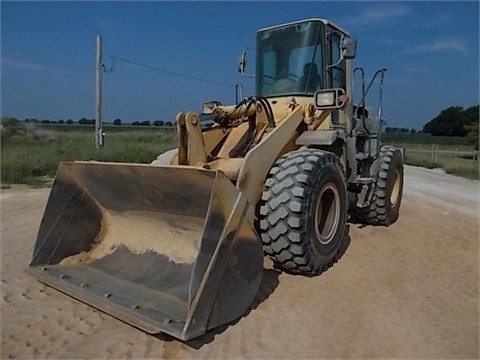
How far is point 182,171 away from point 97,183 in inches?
52.0

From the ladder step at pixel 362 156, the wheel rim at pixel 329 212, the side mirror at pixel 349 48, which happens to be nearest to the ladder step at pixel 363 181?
the ladder step at pixel 362 156

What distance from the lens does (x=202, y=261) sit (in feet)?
10.5

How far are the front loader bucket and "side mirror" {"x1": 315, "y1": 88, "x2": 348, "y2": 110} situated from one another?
189 cm

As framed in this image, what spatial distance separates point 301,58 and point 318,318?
3236mm

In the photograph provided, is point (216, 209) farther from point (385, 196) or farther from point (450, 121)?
point (450, 121)

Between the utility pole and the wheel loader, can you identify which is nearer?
the wheel loader

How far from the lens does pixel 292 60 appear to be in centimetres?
575

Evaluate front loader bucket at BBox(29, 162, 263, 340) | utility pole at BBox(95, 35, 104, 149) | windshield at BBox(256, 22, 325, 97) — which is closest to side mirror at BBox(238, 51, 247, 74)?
windshield at BBox(256, 22, 325, 97)

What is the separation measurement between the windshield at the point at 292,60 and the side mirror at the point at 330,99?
0.56 m

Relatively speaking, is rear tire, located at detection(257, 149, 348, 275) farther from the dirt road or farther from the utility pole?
the utility pole

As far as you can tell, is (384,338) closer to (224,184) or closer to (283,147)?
(224,184)

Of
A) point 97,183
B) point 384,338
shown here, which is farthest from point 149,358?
point 97,183

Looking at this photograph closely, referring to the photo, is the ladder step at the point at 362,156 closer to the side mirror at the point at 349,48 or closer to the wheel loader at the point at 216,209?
the wheel loader at the point at 216,209

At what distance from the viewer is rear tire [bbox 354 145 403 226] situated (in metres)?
6.71
